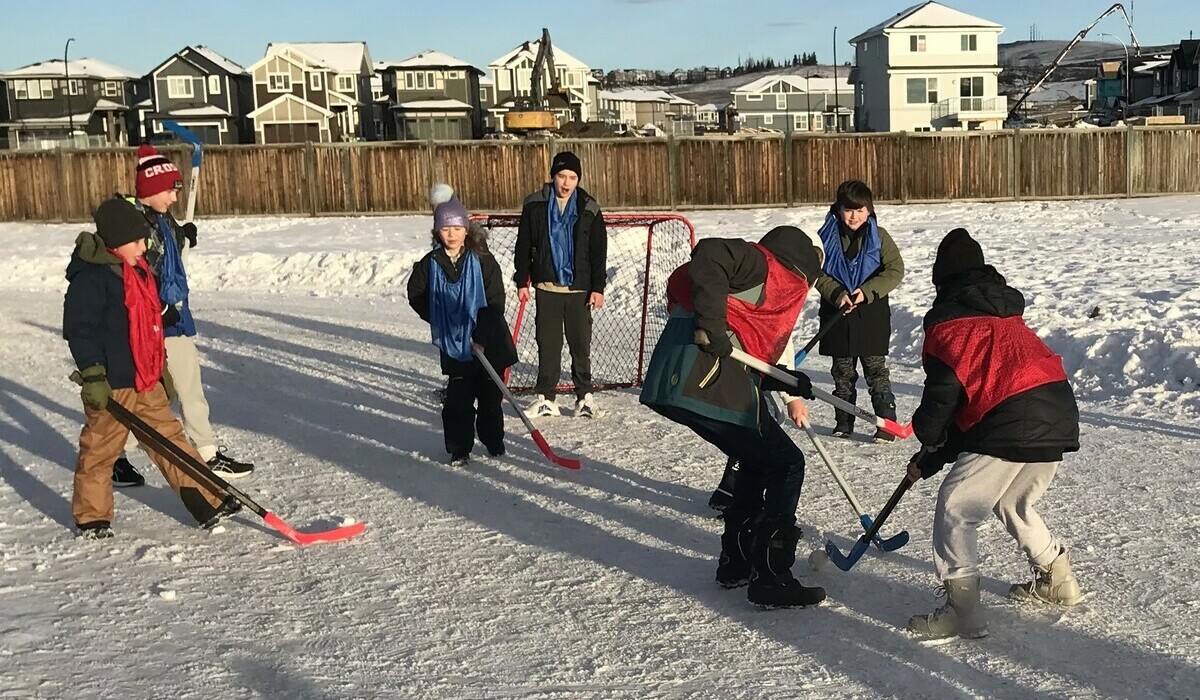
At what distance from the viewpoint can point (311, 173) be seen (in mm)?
24641

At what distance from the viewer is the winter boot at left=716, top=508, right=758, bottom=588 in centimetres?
473

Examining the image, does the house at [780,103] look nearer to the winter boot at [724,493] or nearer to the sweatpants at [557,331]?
the sweatpants at [557,331]

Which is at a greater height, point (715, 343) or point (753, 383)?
point (715, 343)

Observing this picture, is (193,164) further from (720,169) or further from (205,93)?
(205,93)

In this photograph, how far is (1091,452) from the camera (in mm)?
6625

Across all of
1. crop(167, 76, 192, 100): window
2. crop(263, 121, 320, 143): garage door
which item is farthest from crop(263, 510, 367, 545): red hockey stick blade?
crop(167, 76, 192, 100): window

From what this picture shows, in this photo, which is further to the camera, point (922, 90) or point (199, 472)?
point (922, 90)

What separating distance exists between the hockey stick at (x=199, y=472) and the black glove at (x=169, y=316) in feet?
3.03

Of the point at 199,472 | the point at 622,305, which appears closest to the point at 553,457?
the point at 199,472

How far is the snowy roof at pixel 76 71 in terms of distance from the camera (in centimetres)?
6111

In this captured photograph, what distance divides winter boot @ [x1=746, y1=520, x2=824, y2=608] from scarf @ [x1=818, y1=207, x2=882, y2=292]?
9.33 ft

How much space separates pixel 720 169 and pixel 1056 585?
2075cm

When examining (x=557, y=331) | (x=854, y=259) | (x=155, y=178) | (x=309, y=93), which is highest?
(x=309, y=93)

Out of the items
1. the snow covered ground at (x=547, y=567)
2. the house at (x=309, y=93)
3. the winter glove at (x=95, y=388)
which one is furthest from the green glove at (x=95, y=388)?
the house at (x=309, y=93)
